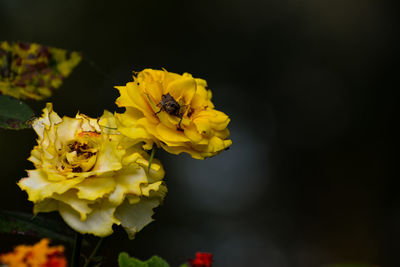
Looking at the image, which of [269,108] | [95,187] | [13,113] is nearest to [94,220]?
[95,187]

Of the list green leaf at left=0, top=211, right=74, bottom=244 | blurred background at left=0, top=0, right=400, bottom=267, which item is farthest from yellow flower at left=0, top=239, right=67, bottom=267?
blurred background at left=0, top=0, right=400, bottom=267

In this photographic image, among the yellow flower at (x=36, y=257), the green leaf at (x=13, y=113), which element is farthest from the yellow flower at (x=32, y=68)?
the yellow flower at (x=36, y=257)

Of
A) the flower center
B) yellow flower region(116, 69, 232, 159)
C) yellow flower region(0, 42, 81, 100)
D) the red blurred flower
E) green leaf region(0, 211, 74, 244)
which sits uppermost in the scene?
yellow flower region(0, 42, 81, 100)

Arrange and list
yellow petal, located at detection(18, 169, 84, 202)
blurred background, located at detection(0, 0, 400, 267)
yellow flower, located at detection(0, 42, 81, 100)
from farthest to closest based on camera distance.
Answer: blurred background, located at detection(0, 0, 400, 267) < yellow flower, located at detection(0, 42, 81, 100) < yellow petal, located at detection(18, 169, 84, 202)

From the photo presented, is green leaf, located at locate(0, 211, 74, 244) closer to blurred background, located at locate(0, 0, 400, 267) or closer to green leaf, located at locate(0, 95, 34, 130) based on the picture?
green leaf, located at locate(0, 95, 34, 130)

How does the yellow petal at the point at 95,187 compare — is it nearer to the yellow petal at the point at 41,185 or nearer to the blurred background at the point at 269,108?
the yellow petal at the point at 41,185

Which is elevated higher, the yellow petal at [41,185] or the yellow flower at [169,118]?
the yellow flower at [169,118]

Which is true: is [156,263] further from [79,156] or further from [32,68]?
[32,68]
